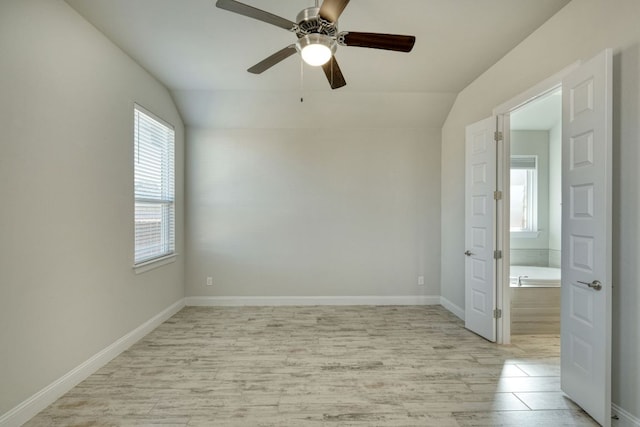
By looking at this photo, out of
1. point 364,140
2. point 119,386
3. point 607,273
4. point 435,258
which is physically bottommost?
point 119,386

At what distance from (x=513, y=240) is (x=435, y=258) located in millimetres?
1569

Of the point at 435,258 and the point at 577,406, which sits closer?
the point at 577,406

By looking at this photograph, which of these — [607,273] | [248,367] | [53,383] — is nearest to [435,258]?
[607,273]

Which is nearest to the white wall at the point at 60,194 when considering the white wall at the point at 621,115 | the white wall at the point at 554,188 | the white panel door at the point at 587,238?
the white panel door at the point at 587,238

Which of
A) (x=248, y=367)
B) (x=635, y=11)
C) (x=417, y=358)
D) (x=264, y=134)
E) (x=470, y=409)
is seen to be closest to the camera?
(x=635, y=11)

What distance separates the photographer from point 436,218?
4621 millimetres

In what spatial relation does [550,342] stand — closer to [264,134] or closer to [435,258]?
[435,258]

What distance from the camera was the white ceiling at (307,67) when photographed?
7.74ft

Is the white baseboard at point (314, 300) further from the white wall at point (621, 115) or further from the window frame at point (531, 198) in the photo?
the white wall at point (621, 115)

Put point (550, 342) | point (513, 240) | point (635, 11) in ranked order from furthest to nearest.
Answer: point (513, 240)
point (550, 342)
point (635, 11)

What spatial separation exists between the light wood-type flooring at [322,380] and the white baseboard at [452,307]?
1.41 feet

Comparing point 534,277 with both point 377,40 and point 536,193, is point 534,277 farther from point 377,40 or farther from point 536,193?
point 377,40

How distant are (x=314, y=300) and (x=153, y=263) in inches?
87.4

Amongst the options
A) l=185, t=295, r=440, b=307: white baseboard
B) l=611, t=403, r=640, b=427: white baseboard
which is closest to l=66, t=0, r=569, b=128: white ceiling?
l=185, t=295, r=440, b=307: white baseboard
